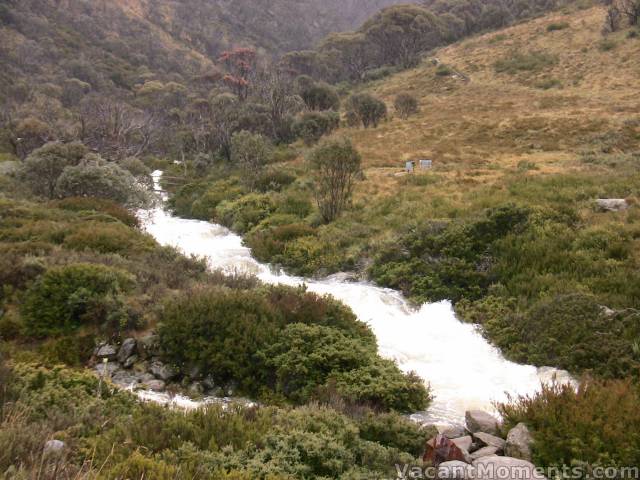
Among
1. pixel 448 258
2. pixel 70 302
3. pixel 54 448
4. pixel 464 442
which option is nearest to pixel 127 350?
pixel 70 302

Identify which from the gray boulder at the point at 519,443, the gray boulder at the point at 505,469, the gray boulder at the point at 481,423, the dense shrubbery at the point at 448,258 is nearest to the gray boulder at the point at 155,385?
→ the gray boulder at the point at 481,423

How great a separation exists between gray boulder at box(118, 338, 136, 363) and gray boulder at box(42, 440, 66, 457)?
369 cm

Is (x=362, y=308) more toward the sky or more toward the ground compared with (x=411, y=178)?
more toward the ground

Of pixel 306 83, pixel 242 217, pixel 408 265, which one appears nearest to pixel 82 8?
pixel 306 83

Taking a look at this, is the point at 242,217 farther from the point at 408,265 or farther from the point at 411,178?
the point at 408,265

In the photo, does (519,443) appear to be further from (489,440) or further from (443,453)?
(443,453)

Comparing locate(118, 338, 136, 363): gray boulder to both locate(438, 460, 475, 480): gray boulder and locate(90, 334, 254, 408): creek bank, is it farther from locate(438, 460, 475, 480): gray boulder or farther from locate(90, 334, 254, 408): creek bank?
locate(438, 460, 475, 480): gray boulder

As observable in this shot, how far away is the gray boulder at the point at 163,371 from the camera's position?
7.66m

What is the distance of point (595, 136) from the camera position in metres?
27.4

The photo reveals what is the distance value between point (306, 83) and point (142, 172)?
35.0 meters

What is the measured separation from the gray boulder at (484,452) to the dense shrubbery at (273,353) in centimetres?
170

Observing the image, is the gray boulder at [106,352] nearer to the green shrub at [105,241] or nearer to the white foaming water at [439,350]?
the green shrub at [105,241]

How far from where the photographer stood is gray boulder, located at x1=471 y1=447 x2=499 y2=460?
5344 millimetres

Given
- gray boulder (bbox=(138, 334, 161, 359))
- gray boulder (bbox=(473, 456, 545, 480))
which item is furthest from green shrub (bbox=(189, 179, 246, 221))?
gray boulder (bbox=(473, 456, 545, 480))
